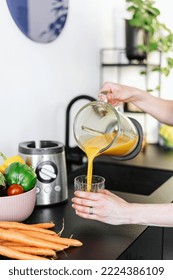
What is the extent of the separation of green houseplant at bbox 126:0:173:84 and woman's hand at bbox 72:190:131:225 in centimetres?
120

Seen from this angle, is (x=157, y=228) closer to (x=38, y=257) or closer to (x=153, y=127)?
(x=38, y=257)

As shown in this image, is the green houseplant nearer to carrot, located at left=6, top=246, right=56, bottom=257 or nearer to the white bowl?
the white bowl

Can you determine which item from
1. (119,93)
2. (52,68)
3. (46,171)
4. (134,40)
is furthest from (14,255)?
(134,40)

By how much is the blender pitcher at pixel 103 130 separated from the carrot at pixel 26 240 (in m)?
0.32

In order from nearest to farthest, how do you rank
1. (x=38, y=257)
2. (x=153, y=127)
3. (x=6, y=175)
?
(x=38, y=257)
(x=6, y=175)
(x=153, y=127)

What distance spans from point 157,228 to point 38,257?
465mm

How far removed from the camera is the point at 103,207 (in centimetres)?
105

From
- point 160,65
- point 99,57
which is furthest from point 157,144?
point 99,57

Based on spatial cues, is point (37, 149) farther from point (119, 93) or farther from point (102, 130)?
point (119, 93)

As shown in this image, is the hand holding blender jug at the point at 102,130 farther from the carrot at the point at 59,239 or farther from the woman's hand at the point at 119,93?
the carrot at the point at 59,239

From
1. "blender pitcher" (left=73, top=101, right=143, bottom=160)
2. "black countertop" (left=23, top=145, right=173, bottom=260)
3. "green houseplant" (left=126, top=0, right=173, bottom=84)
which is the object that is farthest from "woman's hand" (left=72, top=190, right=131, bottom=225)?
"green houseplant" (left=126, top=0, right=173, bottom=84)

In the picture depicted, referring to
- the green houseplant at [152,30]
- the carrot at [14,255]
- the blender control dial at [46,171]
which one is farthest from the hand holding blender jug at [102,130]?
the green houseplant at [152,30]

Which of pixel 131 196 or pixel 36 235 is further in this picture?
pixel 131 196

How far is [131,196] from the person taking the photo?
146 centimetres
